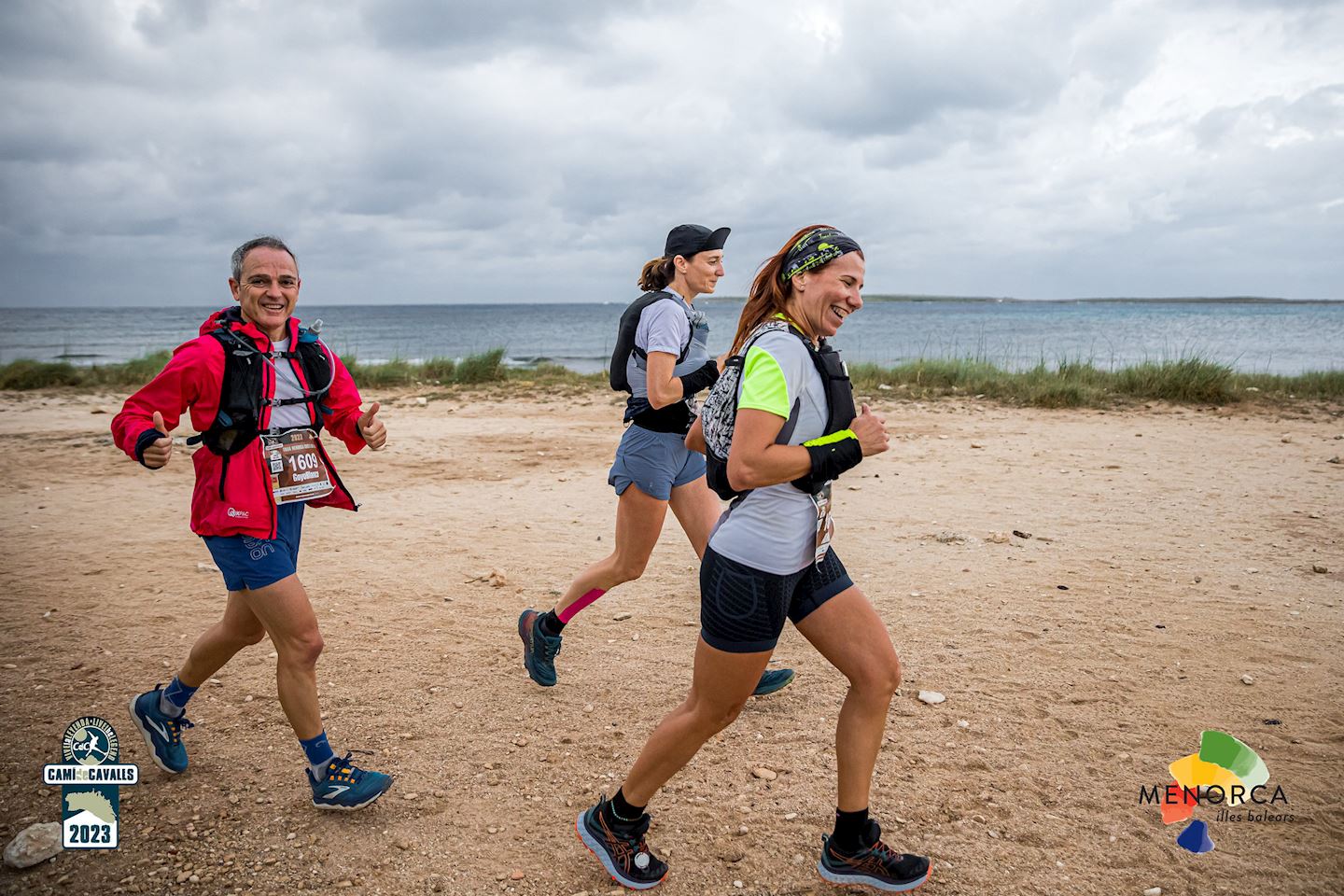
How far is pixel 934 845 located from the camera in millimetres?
3109

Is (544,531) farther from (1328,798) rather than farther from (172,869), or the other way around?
(1328,798)

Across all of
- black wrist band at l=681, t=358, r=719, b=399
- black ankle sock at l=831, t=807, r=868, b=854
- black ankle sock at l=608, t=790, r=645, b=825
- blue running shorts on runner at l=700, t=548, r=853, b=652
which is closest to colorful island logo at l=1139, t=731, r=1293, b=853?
black ankle sock at l=831, t=807, r=868, b=854

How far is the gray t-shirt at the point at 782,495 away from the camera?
8.13 ft

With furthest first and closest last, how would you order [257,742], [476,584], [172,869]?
1. [476,584]
2. [257,742]
3. [172,869]

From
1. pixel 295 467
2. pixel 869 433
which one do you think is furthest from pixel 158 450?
pixel 869 433

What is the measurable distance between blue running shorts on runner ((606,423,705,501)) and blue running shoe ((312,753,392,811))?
1557 mm

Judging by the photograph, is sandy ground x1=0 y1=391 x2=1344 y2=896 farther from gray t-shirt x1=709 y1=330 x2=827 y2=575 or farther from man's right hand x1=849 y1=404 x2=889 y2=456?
man's right hand x1=849 y1=404 x2=889 y2=456

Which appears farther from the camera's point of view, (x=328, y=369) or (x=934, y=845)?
(x=328, y=369)

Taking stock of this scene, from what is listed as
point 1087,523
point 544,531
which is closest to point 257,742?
point 544,531

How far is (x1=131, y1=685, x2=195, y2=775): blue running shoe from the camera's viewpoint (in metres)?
3.52

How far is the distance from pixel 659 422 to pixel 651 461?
0.62 ft

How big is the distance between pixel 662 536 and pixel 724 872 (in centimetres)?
434

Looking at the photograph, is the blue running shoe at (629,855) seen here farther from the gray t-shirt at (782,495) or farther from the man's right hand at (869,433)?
the man's right hand at (869,433)

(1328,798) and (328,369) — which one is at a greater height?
(328,369)
